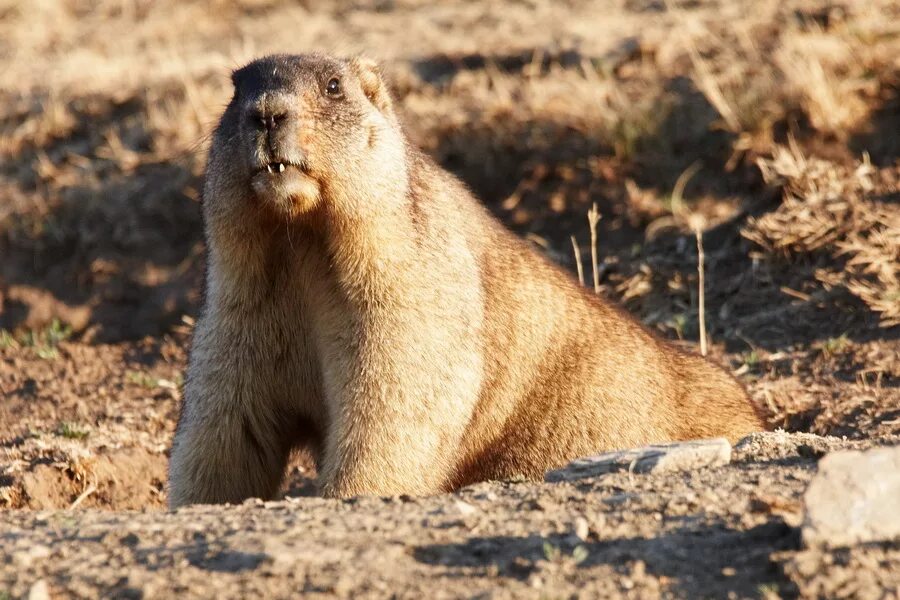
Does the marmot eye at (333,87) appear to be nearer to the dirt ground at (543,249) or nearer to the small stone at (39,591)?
the dirt ground at (543,249)

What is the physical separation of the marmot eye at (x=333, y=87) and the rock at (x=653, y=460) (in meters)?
1.95

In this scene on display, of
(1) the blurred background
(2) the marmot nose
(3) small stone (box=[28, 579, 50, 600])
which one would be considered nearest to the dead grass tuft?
(1) the blurred background

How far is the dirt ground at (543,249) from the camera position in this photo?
4.18 m

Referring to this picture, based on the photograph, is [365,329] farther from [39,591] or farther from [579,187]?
[579,187]

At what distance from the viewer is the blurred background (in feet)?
28.2

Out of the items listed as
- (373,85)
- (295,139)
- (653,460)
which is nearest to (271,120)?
(295,139)

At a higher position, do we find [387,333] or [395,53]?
[395,53]

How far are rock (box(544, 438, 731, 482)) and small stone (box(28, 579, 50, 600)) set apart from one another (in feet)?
7.15

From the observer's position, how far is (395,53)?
44.4 feet

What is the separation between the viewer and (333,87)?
5.85m

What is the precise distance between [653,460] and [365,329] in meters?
1.42

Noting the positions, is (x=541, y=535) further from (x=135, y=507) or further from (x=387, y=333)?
(x=135, y=507)

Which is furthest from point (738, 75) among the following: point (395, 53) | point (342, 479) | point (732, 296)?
point (342, 479)

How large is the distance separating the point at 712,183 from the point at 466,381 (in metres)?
5.31
